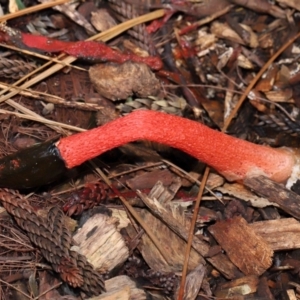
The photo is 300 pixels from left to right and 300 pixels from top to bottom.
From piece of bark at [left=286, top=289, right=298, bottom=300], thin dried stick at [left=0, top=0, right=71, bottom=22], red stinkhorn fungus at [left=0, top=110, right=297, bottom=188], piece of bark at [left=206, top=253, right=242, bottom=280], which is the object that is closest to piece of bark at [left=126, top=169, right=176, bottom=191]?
red stinkhorn fungus at [left=0, top=110, right=297, bottom=188]

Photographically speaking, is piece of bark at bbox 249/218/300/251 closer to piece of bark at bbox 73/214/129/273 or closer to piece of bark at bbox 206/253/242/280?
piece of bark at bbox 206/253/242/280

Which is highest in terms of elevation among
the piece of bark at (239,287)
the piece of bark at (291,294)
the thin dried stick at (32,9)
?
the thin dried stick at (32,9)

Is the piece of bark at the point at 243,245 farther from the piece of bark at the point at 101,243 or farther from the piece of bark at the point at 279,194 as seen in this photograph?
the piece of bark at the point at 101,243

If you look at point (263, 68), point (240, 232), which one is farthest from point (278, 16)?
point (240, 232)

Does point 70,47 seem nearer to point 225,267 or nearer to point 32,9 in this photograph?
point 32,9

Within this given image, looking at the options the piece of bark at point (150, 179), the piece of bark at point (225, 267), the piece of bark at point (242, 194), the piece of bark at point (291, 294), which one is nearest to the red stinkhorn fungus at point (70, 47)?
the piece of bark at point (150, 179)

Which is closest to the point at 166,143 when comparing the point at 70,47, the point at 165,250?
the point at 165,250
